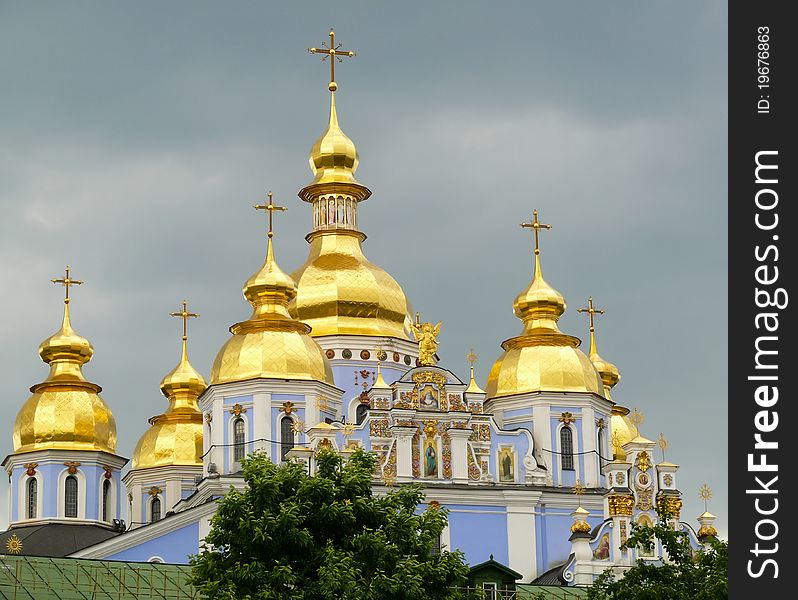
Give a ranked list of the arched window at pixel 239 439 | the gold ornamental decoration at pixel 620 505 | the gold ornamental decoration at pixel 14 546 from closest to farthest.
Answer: the gold ornamental decoration at pixel 620 505, the gold ornamental decoration at pixel 14 546, the arched window at pixel 239 439

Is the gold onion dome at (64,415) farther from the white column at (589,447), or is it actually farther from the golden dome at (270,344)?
the white column at (589,447)

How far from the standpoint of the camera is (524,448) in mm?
64062

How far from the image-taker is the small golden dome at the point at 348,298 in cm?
7006

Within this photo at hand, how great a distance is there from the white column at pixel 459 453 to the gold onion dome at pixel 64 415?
15.2m

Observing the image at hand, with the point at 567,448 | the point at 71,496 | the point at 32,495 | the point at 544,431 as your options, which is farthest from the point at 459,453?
the point at 32,495

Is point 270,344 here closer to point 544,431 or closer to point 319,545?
point 544,431

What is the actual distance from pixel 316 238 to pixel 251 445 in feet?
38.3

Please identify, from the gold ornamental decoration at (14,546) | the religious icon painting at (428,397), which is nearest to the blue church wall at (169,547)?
the gold ornamental decoration at (14,546)

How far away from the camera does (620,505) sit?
60.3 metres
